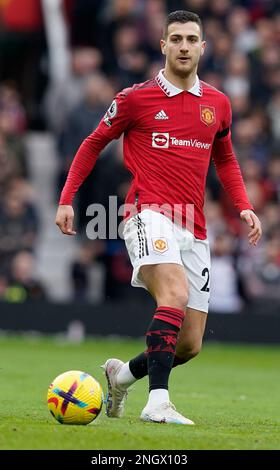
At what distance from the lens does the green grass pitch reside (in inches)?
304

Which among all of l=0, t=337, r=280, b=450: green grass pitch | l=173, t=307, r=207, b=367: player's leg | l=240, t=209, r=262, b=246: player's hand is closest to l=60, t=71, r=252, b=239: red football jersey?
l=240, t=209, r=262, b=246: player's hand

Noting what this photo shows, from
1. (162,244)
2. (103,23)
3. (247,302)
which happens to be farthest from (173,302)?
(103,23)

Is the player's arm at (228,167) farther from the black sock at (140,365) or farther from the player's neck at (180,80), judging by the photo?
the black sock at (140,365)

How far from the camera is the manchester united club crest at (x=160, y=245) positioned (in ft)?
29.5

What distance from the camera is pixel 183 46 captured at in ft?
30.4

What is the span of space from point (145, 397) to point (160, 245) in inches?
127

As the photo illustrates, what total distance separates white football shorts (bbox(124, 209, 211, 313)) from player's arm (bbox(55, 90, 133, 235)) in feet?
1.59

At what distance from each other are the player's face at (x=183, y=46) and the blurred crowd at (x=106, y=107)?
32.4 ft

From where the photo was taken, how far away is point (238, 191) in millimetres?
9875

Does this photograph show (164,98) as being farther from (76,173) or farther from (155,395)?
(155,395)

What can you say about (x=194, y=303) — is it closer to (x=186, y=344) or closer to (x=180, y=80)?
(x=186, y=344)

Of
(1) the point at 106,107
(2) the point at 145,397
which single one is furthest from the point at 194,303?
(1) the point at 106,107

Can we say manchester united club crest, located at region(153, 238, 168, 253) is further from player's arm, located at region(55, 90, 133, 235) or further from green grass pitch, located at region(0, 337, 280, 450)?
green grass pitch, located at region(0, 337, 280, 450)
